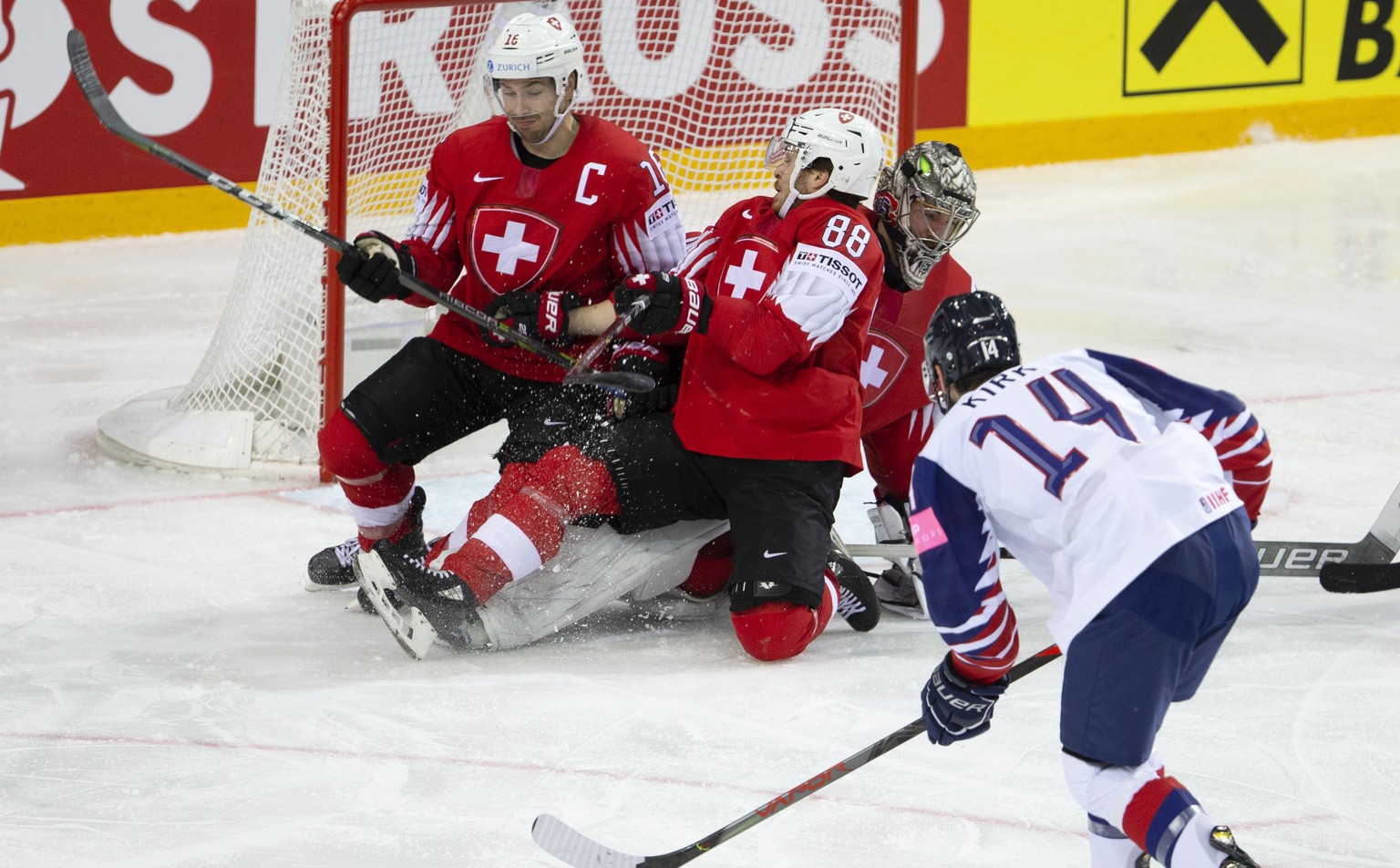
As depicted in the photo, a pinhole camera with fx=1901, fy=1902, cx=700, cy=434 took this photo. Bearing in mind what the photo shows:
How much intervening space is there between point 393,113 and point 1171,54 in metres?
4.86

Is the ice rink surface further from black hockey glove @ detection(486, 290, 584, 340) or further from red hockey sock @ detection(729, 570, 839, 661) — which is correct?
black hockey glove @ detection(486, 290, 584, 340)

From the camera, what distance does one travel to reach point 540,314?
12.0 feet

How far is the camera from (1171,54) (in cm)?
873

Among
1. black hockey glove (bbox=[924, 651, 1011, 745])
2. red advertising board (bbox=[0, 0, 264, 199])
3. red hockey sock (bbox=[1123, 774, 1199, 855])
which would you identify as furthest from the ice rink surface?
red advertising board (bbox=[0, 0, 264, 199])

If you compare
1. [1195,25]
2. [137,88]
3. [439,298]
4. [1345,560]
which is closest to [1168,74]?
[1195,25]

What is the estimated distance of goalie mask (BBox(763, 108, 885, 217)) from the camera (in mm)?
3504

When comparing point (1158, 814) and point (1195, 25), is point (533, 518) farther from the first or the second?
point (1195, 25)

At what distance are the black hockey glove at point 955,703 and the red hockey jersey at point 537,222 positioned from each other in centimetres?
151

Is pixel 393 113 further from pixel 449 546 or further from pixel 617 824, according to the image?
pixel 617 824

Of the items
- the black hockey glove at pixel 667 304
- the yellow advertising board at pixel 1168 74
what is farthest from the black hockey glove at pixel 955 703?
the yellow advertising board at pixel 1168 74

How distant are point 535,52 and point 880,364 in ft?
3.08

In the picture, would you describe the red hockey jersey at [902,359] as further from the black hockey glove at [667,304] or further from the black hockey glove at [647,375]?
the black hockey glove at [667,304]

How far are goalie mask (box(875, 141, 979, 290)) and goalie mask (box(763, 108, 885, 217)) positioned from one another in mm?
183

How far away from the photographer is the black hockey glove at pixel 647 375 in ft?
12.2
